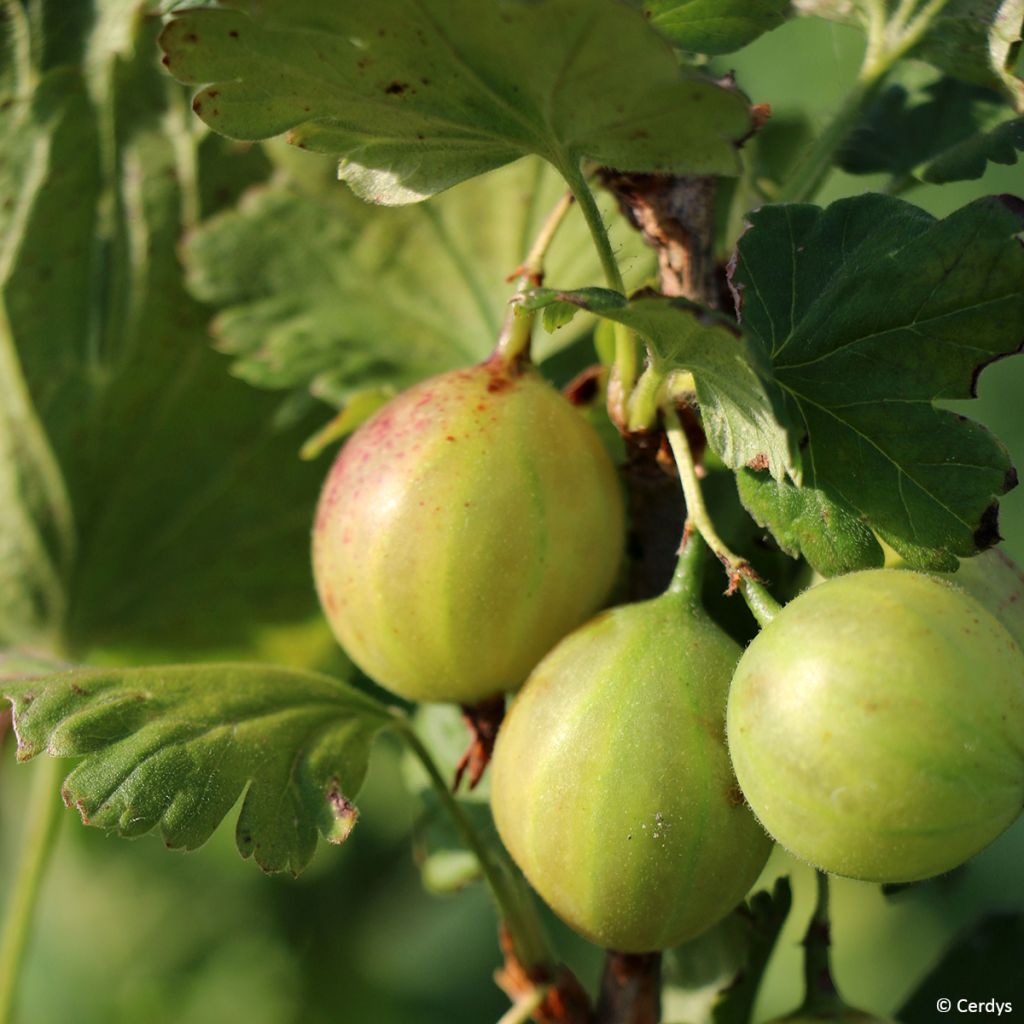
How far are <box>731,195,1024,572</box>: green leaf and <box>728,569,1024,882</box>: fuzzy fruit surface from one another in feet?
0.29

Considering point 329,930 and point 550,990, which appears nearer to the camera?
point 550,990

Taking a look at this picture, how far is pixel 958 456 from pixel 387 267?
0.78m

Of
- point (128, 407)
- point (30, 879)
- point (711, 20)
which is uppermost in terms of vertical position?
point (711, 20)

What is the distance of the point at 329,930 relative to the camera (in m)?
2.08

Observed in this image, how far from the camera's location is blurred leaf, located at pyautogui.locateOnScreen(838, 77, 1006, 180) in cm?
122

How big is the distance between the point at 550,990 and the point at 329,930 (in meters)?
1.08

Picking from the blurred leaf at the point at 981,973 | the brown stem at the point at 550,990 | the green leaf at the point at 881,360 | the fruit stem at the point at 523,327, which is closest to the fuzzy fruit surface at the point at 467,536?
the fruit stem at the point at 523,327

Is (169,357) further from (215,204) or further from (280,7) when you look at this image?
(280,7)

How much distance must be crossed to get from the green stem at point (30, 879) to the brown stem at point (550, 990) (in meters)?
0.60

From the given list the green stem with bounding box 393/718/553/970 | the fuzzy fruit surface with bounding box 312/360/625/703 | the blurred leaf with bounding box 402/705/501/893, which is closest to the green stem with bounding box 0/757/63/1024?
the blurred leaf with bounding box 402/705/501/893

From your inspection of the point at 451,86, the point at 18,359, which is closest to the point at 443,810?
the point at 18,359

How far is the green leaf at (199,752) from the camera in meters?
0.91

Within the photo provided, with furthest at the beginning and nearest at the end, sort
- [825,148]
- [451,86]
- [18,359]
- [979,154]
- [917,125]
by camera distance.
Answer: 1. [18,359]
2. [917,125]
3. [825,148]
4. [979,154]
5. [451,86]

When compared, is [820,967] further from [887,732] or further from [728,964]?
[887,732]
